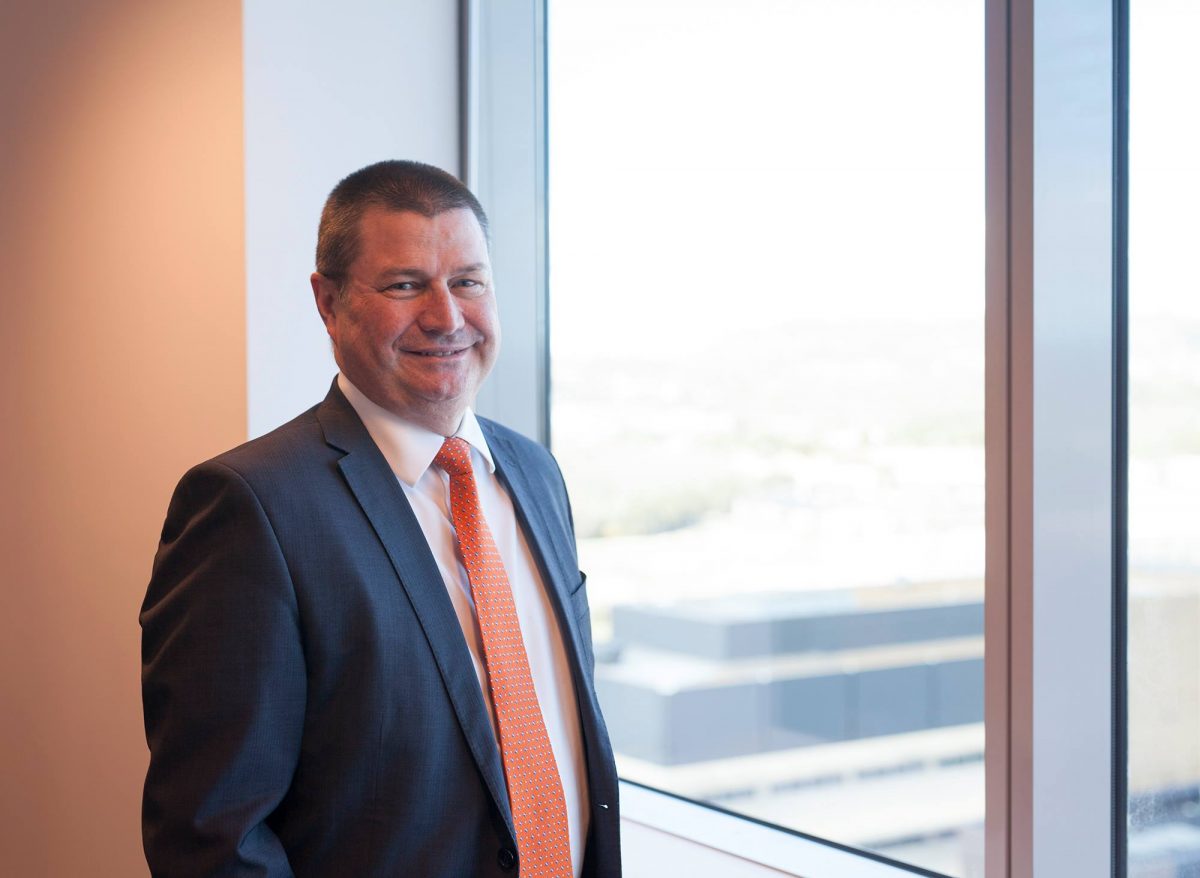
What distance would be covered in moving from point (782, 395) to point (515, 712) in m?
1.00

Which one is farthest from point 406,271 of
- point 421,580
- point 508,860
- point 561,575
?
point 508,860

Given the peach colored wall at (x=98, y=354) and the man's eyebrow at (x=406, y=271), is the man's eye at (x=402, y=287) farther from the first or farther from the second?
the peach colored wall at (x=98, y=354)

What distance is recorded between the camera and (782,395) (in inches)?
89.0

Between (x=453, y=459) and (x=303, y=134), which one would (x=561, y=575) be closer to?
(x=453, y=459)

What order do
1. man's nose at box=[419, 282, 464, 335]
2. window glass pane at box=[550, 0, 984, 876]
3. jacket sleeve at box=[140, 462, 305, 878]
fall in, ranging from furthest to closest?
1. window glass pane at box=[550, 0, 984, 876]
2. man's nose at box=[419, 282, 464, 335]
3. jacket sleeve at box=[140, 462, 305, 878]

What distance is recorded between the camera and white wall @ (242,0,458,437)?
2.29m

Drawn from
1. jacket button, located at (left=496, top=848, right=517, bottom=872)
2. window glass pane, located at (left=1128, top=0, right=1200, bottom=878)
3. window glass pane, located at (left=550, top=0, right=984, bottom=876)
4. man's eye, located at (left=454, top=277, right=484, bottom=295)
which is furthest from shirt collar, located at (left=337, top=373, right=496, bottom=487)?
window glass pane, located at (left=1128, top=0, right=1200, bottom=878)

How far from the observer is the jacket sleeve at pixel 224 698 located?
1331 millimetres

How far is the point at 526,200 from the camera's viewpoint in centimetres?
281

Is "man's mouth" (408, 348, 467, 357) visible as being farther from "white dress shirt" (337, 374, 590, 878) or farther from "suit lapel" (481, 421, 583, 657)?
"suit lapel" (481, 421, 583, 657)

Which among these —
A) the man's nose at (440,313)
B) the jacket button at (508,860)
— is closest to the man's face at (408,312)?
the man's nose at (440,313)

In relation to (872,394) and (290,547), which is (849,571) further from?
(290,547)

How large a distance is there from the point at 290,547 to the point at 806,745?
1253 millimetres

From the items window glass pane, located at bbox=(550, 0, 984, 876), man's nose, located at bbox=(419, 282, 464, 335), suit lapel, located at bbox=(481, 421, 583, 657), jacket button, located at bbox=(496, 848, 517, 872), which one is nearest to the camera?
jacket button, located at bbox=(496, 848, 517, 872)
